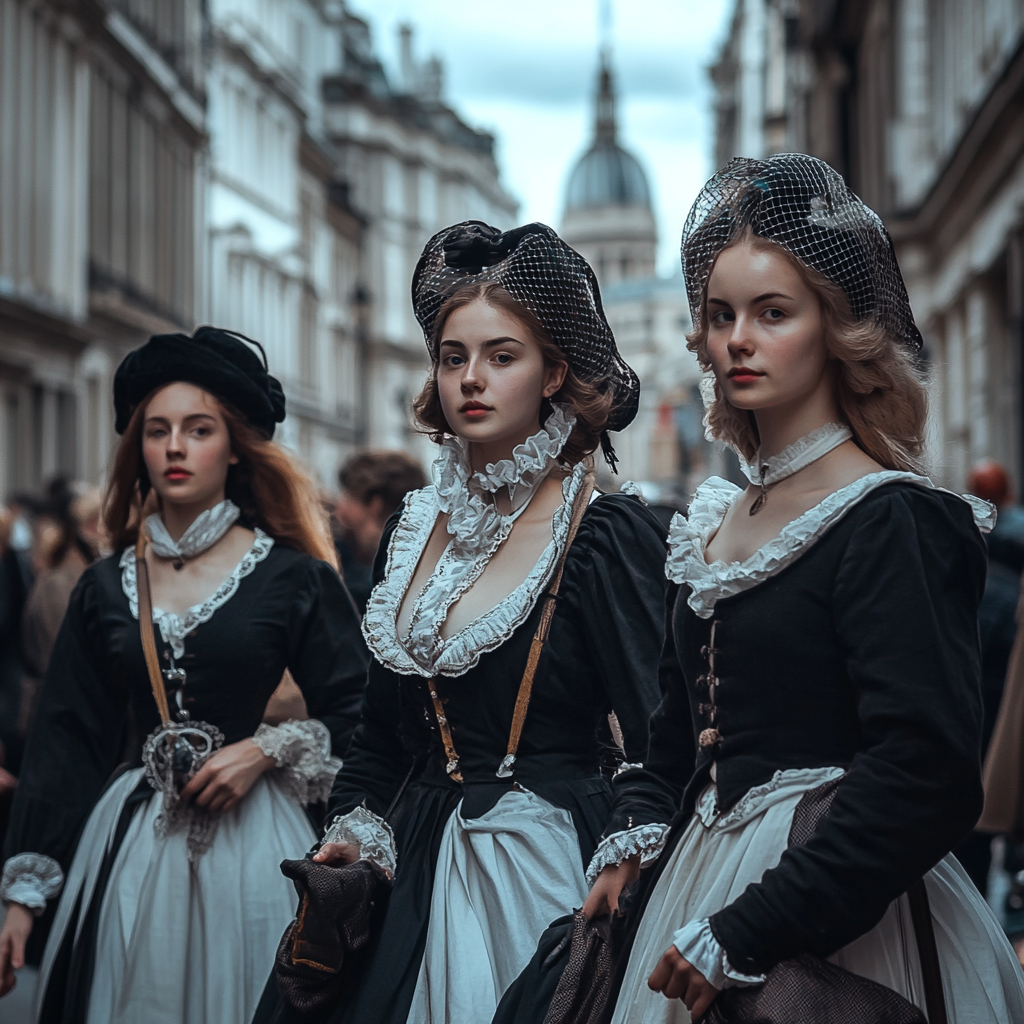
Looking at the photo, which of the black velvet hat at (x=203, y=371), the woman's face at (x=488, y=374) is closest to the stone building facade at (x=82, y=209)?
the black velvet hat at (x=203, y=371)

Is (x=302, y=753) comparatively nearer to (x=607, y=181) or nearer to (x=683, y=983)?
(x=683, y=983)

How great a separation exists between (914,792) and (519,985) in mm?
830

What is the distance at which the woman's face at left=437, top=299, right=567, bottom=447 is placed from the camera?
133 inches

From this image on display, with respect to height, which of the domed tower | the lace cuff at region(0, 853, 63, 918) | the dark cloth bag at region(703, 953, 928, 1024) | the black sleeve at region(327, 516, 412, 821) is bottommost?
the lace cuff at region(0, 853, 63, 918)

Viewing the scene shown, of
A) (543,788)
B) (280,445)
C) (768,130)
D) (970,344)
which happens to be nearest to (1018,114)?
(970,344)

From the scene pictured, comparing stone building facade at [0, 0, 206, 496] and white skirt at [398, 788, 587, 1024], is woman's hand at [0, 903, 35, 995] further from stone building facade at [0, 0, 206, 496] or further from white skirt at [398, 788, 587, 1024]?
stone building facade at [0, 0, 206, 496]

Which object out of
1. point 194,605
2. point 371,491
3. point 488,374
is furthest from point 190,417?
point 371,491

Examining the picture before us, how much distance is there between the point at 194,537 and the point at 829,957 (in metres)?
2.33

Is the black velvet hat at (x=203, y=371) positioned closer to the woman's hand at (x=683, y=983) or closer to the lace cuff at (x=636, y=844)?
the lace cuff at (x=636, y=844)

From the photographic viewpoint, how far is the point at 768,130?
60.1 meters

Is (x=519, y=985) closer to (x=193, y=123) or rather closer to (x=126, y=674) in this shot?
(x=126, y=674)

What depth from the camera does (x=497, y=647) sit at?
329 centimetres

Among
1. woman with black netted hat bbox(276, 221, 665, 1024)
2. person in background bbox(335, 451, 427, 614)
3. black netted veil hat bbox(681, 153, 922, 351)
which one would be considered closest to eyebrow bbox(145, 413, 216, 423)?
woman with black netted hat bbox(276, 221, 665, 1024)

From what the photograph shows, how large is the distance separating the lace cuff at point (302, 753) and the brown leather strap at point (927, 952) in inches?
77.7
